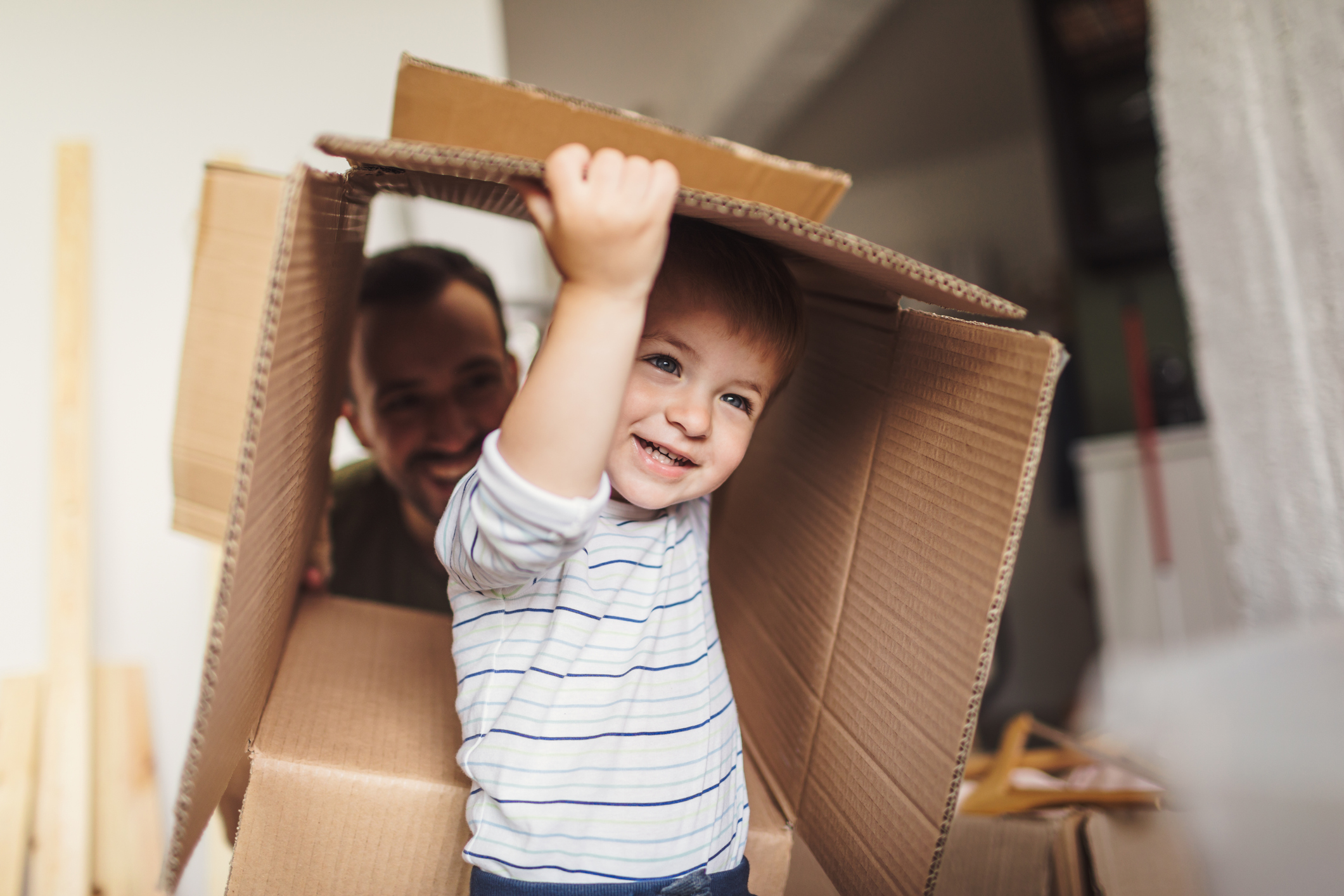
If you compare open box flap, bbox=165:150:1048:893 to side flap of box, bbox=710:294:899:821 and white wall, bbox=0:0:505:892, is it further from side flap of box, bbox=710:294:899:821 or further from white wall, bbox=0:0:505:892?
white wall, bbox=0:0:505:892

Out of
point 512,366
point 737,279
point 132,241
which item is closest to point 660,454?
point 737,279

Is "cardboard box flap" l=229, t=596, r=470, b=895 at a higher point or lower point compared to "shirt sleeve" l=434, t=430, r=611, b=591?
lower

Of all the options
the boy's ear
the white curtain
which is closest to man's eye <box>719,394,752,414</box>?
the boy's ear

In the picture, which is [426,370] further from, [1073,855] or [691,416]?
[1073,855]

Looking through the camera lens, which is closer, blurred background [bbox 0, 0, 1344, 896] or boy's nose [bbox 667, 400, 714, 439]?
boy's nose [bbox 667, 400, 714, 439]

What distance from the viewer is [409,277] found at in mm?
909

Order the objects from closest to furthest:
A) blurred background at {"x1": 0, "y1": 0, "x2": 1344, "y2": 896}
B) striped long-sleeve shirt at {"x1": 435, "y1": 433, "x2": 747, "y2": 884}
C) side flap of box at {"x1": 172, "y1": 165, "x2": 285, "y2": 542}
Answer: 1. striped long-sleeve shirt at {"x1": 435, "y1": 433, "x2": 747, "y2": 884}
2. side flap of box at {"x1": 172, "y1": 165, "x2": 285, "y2": 542}
3. blurred background at {"x1": 0, "y1": 0, "x2": 1344, "y2": 896}

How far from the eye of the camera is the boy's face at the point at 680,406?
0.53m

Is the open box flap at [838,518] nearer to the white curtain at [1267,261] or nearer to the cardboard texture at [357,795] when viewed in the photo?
the cardboard texture at [357,795]

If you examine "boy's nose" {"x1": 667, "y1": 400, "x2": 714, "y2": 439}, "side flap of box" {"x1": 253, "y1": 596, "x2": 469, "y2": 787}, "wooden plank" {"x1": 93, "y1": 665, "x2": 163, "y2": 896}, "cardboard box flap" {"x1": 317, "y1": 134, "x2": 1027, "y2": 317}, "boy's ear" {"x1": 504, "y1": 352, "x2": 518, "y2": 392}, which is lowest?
"wooden plank" {"x1": 93, "y1": 665, "x2": 163, "y2": 896}

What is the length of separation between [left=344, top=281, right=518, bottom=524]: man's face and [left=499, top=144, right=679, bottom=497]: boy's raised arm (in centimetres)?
52

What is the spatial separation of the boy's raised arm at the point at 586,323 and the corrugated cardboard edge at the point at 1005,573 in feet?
0.66

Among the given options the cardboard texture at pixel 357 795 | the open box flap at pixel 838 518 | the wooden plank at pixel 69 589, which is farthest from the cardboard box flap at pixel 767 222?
the wooden plank at pixel 69 589

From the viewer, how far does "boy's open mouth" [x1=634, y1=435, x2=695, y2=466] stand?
1.78 feet
